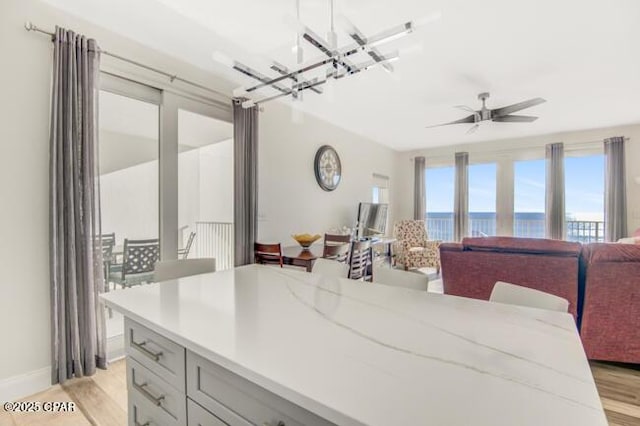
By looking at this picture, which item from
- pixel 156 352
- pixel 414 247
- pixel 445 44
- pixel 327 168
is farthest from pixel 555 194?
pixel 156 352

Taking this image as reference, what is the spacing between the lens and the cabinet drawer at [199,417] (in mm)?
888

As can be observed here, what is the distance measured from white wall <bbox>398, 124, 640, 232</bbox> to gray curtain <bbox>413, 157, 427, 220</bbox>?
146 millimetres

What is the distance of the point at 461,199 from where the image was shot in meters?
6.69

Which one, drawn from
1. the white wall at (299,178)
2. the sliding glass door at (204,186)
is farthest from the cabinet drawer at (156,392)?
the white wall at (299,178)

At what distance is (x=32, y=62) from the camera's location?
212 centimetres

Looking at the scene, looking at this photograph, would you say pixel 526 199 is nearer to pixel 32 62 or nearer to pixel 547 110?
pixel 547 110

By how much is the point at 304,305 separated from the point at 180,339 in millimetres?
467

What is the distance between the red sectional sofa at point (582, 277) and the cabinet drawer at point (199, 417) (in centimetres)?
268

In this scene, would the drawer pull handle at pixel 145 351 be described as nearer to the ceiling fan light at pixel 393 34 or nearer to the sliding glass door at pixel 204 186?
the ceiling fan light at pixel 393 34

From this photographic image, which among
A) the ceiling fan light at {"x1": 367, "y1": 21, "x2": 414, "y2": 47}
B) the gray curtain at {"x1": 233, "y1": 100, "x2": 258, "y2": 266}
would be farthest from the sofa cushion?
the gray curtain at {"x1": 233, "y1": 100, "x2": 258, "y2": 266}

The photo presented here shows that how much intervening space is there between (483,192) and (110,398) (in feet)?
22.7

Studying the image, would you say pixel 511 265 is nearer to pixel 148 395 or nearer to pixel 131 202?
pixel 148 395

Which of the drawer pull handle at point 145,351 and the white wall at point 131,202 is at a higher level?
the white wall at point 131,202

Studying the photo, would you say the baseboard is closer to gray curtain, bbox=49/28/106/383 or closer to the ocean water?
gray curtain, bbox=49/28/106/383
